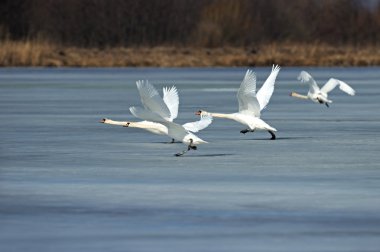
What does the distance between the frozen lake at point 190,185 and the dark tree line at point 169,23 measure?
30023 millimetres

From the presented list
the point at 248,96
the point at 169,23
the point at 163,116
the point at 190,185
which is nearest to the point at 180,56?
the point at 169,23

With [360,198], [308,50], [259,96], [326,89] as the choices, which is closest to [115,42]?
[308,50]

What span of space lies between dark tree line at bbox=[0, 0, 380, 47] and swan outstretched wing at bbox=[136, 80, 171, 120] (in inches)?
1466

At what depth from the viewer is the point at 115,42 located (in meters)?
52.5

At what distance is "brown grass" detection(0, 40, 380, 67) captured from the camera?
43656 millimetres

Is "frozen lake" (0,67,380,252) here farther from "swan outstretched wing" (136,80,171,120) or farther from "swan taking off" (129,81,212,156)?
"swan outstretched wing" (136,80,171,120)

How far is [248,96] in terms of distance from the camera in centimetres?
1534

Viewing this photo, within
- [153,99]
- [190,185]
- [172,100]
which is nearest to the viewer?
[190,185]

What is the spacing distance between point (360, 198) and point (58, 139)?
6431 mm

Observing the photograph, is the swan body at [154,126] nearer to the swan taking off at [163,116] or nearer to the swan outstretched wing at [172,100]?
the swan taking off at [163,116]

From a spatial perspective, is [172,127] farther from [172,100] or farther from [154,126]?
[172,100]

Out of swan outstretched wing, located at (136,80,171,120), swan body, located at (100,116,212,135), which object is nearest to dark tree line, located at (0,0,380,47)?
swan body, located at (100,116,212,135)

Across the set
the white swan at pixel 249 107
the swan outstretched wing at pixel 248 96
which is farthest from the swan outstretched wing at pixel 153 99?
the swan outstretched wing at pixel 248 96

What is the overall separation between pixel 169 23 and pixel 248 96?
3760 centimetres
